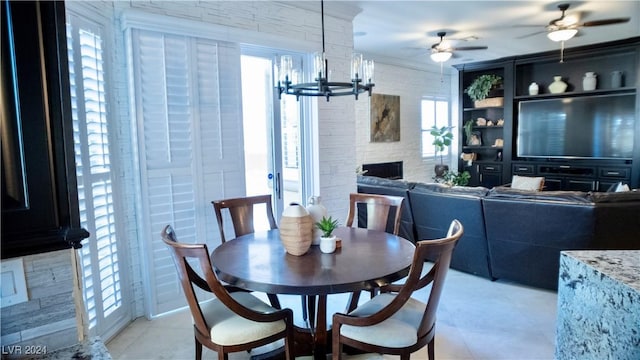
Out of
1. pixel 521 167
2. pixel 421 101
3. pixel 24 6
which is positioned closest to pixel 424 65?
pixel 421 101

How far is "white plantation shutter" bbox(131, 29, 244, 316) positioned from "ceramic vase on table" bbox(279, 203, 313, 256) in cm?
126

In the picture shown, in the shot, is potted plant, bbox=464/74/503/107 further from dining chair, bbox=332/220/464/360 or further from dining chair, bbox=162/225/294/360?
dining chair, bbox=162/225/294/360

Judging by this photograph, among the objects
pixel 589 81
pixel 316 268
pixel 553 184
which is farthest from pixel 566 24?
pixel 316 268

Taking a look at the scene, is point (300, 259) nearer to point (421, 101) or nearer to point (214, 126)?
point (214, 126)

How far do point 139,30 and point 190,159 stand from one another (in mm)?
986

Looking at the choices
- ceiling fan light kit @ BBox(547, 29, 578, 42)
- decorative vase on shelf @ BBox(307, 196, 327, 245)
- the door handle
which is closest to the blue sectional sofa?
the door handle

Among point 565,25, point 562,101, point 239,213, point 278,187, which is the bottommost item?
point 239,213

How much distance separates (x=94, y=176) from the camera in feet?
8.32

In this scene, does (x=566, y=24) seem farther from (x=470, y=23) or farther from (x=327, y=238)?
(x=327, y=238)

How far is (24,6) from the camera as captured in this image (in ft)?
2.64

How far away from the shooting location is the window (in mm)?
7719

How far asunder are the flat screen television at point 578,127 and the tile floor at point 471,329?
4.18 metres

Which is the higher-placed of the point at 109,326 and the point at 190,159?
the point at 190,159

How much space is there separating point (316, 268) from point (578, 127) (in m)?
6.44
